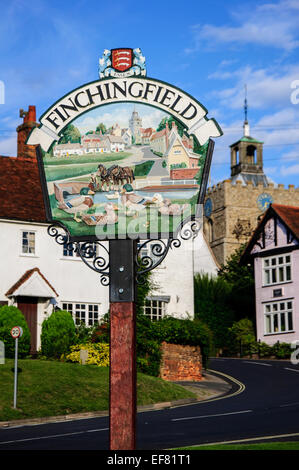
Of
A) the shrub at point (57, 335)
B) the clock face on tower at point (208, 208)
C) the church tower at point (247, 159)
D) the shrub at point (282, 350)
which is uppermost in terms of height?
the church tower at point (247, 159)

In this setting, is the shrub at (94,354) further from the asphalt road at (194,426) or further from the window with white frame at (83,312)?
the asphalt road at (194,426)

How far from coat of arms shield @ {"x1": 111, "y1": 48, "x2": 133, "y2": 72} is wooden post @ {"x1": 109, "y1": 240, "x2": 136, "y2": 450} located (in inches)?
116

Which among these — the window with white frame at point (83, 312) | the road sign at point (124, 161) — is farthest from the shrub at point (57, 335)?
the road sign at point (124, 161)

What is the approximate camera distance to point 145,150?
12.1 meters

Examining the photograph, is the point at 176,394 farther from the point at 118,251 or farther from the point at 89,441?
A: the point at 118,251

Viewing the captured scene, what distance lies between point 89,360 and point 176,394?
4752 mm

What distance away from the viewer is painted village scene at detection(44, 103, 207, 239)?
11.9 metres

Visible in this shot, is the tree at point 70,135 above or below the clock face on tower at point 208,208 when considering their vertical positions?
below

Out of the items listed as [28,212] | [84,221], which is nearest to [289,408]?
[84,221]

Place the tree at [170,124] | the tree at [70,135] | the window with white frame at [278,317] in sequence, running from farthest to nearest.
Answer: the window with white frame at [278,317] < the tree at [70,135] < the tree at [170,124]

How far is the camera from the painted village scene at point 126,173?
11.9 meters

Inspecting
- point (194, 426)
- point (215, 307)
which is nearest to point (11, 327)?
point (194, 426)

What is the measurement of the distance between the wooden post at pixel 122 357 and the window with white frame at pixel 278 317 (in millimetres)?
38379

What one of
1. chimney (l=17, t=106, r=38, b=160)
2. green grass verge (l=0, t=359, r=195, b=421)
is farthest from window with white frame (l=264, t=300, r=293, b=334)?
green grass verge (l=0, t=359, r=195, b=421)
